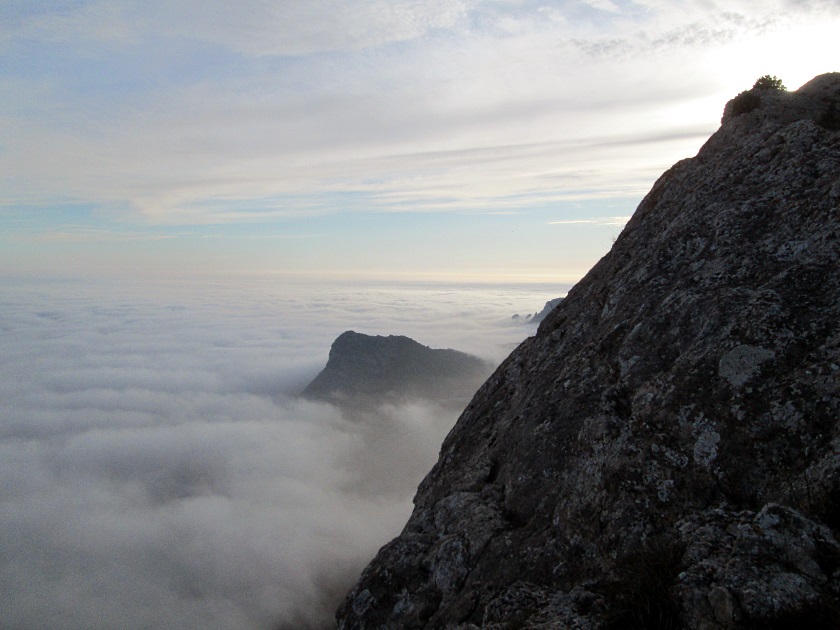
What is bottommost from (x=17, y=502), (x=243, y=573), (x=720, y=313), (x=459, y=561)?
(x=17, y=502)

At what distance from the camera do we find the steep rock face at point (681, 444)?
6.96 meters

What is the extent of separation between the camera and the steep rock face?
6.96 metres

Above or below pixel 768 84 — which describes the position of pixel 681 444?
below

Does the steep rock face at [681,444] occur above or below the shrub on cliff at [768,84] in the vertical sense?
below

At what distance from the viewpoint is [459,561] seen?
11.1 metres

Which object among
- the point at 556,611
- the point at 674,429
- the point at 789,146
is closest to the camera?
the point at 556,611

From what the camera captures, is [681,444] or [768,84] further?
[768,84]

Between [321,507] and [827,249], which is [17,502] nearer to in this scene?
[321,507]

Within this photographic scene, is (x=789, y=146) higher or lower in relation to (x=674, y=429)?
higher

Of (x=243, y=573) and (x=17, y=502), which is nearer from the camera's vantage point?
(x=243, y=573)

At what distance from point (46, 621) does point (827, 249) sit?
151m

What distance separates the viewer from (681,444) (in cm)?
959

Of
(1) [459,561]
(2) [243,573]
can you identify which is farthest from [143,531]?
(1) [459,561]

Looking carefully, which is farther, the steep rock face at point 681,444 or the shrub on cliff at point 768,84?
the shrub on cliff at point 768,84
